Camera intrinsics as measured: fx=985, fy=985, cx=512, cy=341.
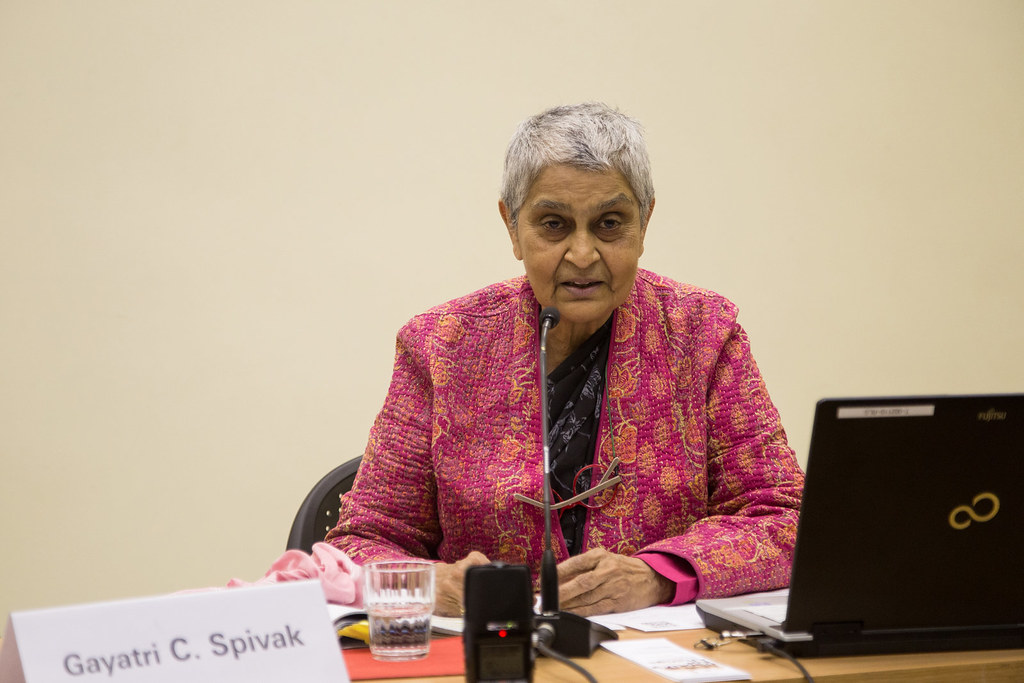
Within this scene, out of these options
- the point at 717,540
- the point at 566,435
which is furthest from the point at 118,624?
the point at 566,435

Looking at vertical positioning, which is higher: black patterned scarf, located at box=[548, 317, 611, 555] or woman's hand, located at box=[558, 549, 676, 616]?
black patterned scarf, located at box=[548, 317, 611, 555]

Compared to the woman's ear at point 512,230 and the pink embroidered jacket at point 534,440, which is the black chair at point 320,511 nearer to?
the pink embroidered jacket at point 534,440

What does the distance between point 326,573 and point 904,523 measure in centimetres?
79

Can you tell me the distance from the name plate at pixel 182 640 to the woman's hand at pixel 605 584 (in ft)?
1.68

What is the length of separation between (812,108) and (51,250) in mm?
2266

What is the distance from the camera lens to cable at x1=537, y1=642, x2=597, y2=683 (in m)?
1.00

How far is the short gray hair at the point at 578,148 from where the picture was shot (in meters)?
1.72

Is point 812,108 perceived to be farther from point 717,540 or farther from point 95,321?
point 95,321

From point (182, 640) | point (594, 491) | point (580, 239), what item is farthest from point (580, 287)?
point (182, 640)

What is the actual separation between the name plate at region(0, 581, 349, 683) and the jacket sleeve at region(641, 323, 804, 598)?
0.71 metres

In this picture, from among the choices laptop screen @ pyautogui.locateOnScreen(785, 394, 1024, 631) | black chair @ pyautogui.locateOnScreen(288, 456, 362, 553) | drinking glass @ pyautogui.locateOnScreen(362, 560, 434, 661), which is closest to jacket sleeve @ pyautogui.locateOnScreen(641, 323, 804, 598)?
laptop screen @ pyautogui.locateOnScreen(785, 394, 1024, 631)

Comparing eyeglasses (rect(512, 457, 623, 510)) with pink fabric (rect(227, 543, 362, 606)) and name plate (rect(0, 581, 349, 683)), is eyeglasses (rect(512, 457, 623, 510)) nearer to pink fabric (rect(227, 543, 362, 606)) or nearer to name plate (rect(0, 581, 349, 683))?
pink fabric (rect(227, 543, 362, 606))

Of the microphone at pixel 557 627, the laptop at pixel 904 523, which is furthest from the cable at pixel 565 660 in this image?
the laptop at pixel 904 523

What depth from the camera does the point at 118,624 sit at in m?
0.86
